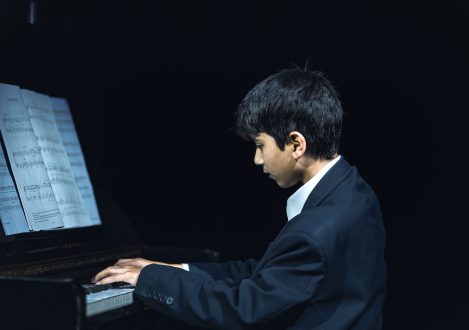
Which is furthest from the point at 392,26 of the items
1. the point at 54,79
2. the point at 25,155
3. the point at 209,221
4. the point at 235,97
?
the point at 25,155

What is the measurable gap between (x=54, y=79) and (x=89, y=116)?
0.82 ft

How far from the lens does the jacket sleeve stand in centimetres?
205

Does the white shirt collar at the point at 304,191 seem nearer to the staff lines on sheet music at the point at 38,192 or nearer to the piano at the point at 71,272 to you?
the piano at the point at 71,272

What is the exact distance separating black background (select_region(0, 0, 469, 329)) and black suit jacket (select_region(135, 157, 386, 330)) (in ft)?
3.61

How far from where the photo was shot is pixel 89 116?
3127 millimetres

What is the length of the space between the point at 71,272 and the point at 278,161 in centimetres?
89

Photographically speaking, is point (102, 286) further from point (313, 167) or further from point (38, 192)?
point (313, 167)

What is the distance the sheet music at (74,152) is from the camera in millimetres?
2893

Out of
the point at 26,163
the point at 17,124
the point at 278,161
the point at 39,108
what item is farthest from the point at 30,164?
the point at 278,161

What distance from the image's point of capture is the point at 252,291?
2.08 metres

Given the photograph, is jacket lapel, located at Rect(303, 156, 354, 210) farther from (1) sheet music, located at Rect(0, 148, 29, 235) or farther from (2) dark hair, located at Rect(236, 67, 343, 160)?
(1) sheet music, located at Rect(0, 148, 29, 235)

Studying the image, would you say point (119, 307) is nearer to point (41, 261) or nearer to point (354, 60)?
point (41, 261)

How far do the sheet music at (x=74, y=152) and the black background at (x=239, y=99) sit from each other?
9 centimetres

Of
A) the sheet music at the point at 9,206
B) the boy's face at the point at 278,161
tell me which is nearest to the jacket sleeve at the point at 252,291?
the boy's face at the point at 278,161
